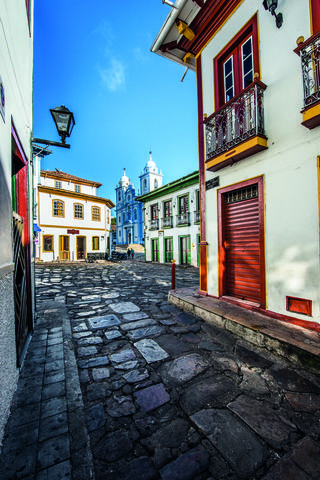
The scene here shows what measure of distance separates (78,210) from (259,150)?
22.8 meters

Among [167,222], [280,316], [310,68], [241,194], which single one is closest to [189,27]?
[310,68]

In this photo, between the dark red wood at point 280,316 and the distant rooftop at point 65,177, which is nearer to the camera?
the dark red wood at point 280,316

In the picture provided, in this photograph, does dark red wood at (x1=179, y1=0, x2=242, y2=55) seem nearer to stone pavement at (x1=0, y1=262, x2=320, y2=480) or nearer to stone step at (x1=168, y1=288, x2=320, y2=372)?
stone step at (x1=168, y1=288, x2=320, y2=372)

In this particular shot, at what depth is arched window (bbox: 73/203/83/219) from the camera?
2338 centimetres

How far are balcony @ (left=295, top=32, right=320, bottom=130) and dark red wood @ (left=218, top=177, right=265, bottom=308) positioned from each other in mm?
1203

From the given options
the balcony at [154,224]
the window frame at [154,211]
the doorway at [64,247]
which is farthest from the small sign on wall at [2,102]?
the doorway at [64,247]

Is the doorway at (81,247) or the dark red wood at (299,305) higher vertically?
the doorway at (81,247)

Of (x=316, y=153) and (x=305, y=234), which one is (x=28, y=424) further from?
(x=316, y=153)

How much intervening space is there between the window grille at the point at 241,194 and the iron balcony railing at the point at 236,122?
97 centimetres

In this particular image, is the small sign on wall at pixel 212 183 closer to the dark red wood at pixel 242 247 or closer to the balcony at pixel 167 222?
the dark red wood at pixel 242 247

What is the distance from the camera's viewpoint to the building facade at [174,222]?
15.7 m

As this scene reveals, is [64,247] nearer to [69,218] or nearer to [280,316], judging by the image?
[69,218]

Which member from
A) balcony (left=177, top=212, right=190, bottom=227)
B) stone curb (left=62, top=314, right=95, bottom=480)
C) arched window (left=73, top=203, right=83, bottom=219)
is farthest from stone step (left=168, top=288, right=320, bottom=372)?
arched window (left=73, top=203, right=83, bottom=219)

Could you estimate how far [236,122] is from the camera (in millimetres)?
4520
